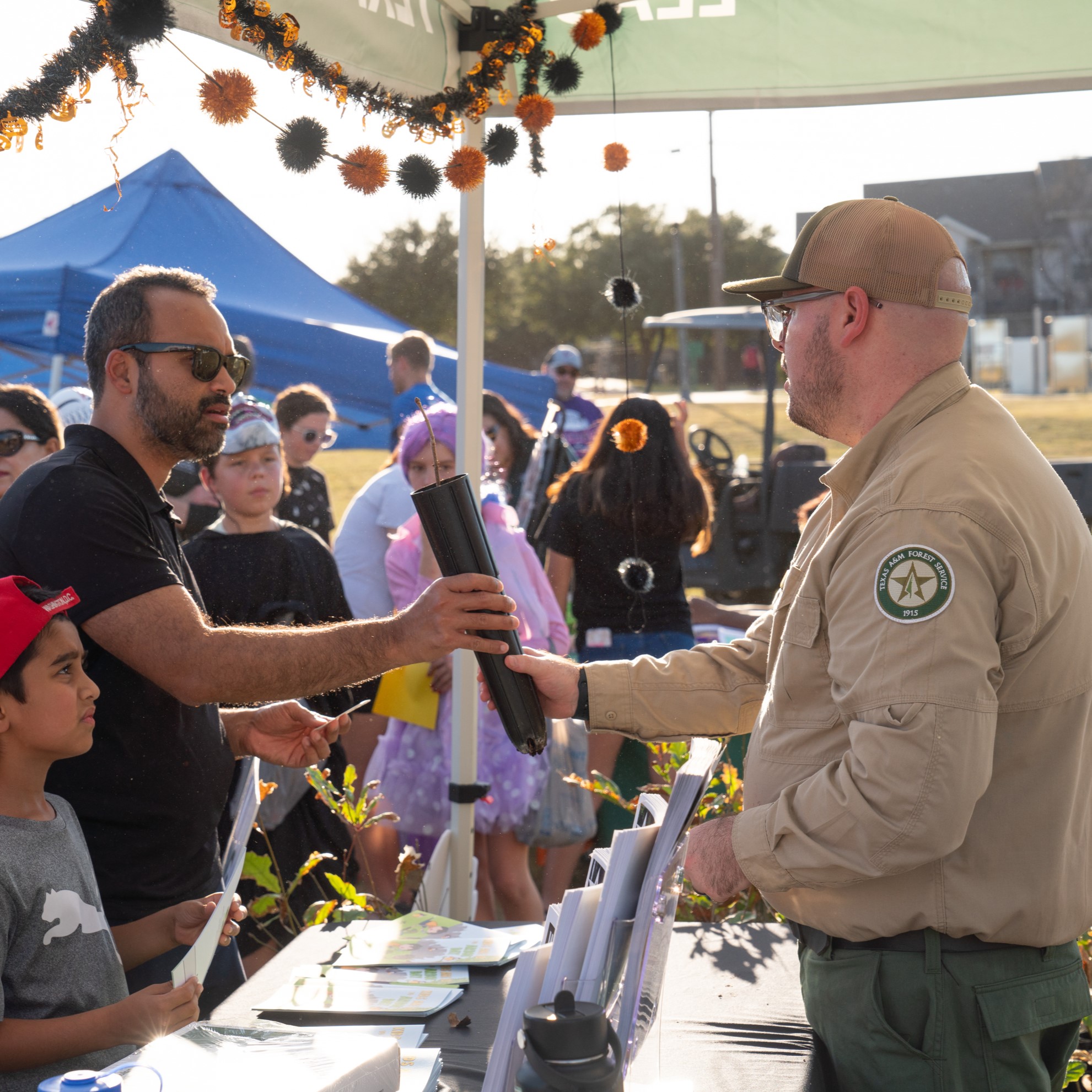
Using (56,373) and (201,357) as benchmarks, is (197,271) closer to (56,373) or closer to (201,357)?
(56,373)

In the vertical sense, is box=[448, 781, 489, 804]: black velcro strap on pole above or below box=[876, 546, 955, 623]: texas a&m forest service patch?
below

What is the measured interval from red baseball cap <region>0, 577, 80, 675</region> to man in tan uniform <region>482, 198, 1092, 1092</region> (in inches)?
40.3

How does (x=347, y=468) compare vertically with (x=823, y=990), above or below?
above

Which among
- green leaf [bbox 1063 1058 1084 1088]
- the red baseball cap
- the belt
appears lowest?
green leaf [bbox 1063 1058 1084 1088]

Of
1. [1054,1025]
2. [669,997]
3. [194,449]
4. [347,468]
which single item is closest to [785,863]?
[1054,1025]

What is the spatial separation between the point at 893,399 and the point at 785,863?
673mm

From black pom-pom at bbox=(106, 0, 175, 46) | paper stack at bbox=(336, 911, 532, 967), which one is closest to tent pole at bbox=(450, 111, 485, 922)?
paper stack at bbox=(336, 911, 532, 967)

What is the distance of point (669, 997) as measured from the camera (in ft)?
6.04

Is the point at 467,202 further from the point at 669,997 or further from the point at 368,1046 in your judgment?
the point at 368,1046

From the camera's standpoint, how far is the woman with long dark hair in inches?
141

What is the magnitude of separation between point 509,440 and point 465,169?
77.1 inches

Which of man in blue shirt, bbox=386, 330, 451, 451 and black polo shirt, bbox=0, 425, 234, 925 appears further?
man in blue shirt, bbox=386, 330, 451, 451

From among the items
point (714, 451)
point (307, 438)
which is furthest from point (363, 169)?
point (714, 451)

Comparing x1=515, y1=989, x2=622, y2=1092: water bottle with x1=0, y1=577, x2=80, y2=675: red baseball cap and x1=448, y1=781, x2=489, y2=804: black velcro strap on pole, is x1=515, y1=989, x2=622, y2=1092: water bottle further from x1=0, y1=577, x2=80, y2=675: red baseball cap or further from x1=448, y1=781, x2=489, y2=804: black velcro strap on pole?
x1=448, y1=781, x2=489, y2=804: black velcro strap on pole
